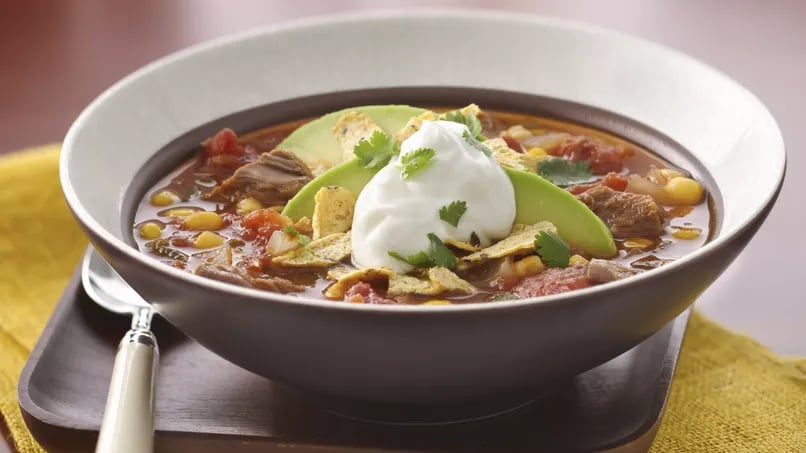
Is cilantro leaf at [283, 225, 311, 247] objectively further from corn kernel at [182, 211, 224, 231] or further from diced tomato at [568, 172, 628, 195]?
diced tomato at [568, 172, 628, 195]

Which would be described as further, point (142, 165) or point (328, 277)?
point (142, 165)

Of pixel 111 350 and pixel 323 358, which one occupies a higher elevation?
pixel 323 358

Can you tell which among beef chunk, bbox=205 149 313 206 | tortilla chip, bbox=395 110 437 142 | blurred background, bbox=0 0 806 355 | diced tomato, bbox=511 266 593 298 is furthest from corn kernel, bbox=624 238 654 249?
beef chunk, bbox=205 149 313 206

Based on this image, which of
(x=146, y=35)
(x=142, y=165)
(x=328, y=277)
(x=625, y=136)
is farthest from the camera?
(x=146, y=35)

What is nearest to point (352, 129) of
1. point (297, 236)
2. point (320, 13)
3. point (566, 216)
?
point (297, 236)

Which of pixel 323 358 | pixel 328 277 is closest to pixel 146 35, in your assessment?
pixel 328 277

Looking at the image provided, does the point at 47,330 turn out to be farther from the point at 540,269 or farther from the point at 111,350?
the point at 540,269

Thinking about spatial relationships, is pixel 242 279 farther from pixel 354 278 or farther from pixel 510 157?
pixel 510 157

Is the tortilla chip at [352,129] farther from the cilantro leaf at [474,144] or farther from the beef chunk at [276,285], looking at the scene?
the beef chunk at [276,285]
